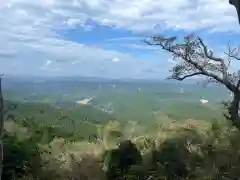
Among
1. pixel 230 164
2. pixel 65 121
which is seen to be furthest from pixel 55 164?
pixel 65 121

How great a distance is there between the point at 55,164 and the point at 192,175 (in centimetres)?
340

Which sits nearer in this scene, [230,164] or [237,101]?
[230,164]

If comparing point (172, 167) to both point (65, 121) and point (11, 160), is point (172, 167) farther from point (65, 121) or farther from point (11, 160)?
point (65, 121)

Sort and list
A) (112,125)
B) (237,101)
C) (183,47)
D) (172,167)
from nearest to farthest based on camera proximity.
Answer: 1. (172,167)
2. (237,101)
3. (183,47)
4. (112,125)

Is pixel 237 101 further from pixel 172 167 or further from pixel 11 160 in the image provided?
pixel 11 160

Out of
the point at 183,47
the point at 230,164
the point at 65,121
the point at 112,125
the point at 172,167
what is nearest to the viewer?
the point at 230,164

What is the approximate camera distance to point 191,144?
412 inches

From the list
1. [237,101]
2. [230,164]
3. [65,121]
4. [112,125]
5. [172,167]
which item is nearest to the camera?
[230,164]

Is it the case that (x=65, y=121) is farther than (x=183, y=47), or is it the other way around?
(x=65, y=121)

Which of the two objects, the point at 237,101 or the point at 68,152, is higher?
the point at 237,101

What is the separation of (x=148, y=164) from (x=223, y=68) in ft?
10.0

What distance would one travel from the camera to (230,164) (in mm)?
9398

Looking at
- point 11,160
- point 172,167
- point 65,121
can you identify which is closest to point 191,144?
point 172,167

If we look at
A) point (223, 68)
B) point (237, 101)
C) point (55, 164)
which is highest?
point (223, 68)
